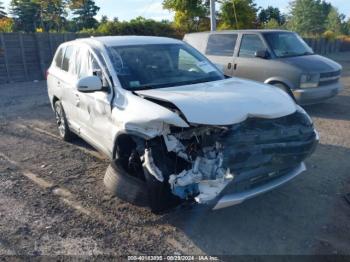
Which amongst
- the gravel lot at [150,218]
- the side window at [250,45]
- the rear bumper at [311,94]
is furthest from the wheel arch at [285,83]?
the gravel lot at [150,218]

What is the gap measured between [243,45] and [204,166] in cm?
596

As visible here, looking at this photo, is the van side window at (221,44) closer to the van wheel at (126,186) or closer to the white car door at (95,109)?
the white car door at (95,109)

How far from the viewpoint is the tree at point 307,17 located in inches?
2446

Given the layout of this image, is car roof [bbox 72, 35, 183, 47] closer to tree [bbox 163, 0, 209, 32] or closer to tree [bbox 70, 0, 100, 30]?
tree [bbox 163, 0, 209, 32]

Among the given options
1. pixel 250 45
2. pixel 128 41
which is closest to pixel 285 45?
pixel 250 45

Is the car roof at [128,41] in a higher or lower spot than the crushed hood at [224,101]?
higher

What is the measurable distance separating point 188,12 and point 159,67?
2210 centimetres

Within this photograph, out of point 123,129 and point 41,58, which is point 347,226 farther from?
point 41,58

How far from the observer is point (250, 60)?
27.4 ft

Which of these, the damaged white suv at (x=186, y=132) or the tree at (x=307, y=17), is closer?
the damaged white suv at (x=186, y=132)

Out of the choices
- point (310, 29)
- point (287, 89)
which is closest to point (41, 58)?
point (287, 89)

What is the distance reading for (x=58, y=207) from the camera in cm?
417

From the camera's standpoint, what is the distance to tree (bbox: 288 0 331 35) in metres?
62.1

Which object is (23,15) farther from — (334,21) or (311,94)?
(334,21)
